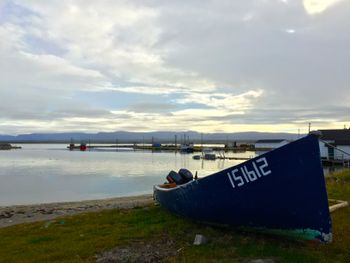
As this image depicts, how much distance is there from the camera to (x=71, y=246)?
330 inches

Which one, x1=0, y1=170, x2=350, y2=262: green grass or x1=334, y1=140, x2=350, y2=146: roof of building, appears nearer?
x1=0, y1=170, x2=350, y2=262: green grass

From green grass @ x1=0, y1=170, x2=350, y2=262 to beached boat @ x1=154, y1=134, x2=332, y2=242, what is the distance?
35 cm

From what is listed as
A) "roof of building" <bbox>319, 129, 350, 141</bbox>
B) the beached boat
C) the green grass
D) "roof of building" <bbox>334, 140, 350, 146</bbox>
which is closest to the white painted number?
the beached boat

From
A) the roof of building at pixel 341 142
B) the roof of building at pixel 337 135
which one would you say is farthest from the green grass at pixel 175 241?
the roof of building at pixel 337 135

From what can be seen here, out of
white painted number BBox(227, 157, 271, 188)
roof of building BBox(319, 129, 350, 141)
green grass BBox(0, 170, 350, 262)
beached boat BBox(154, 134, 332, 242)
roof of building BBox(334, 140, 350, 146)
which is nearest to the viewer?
green grass BBox(0, 170, 350, 262)

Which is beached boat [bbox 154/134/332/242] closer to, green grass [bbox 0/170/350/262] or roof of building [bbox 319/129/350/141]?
green grass [bbox 0/170/350/262]

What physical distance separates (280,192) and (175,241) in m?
2.47

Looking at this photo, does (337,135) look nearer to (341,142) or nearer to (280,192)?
(341,142)

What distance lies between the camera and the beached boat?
700cm

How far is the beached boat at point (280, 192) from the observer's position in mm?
7004

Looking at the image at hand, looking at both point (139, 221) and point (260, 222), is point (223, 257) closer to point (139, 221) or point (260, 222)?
point (260, 222)

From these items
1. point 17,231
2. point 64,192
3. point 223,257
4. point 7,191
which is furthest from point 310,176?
point 7,191

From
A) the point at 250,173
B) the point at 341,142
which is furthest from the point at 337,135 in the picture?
the point at 250,173

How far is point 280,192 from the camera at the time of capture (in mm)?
7227
